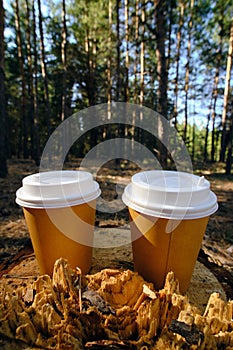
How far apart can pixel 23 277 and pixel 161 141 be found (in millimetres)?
4329

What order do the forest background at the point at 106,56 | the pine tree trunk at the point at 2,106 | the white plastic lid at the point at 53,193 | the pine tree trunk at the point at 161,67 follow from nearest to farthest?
the white plastic lid at the point at 53,193, the pine tree trunk at the point at 161,67, the pine tree trunk at the point at 2,106, the forest background at the point at 106,56

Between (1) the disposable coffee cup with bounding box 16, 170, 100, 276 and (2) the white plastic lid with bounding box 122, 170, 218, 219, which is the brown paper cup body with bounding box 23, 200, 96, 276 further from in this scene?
(2) the white plastic lid with bounding box 122, 170, 218, 219

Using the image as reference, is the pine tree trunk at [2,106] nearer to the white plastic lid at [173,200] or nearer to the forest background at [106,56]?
the forest background at [106,56]

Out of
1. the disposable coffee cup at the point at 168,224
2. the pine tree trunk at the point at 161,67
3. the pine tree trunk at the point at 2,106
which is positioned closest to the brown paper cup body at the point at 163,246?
the disposable coffee cup at the point at 168,224

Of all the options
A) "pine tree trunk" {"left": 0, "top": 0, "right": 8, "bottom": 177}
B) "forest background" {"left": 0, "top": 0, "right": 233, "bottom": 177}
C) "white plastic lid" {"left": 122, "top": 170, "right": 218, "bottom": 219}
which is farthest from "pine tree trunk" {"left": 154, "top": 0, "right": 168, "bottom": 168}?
"pine tree trunk" {"left": 0, "top": 0, "right": 8, "bottom": 177}

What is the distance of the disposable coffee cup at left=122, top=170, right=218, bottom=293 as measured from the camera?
1443 mm

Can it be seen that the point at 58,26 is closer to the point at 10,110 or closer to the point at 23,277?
the point at 10,110

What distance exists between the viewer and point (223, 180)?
8.30 metres

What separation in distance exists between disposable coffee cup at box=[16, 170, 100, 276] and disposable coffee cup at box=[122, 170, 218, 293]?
0.35 meters

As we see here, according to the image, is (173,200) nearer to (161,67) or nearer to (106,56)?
(161,67)

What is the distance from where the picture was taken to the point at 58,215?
160 centimetres

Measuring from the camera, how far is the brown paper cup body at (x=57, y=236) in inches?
63.4

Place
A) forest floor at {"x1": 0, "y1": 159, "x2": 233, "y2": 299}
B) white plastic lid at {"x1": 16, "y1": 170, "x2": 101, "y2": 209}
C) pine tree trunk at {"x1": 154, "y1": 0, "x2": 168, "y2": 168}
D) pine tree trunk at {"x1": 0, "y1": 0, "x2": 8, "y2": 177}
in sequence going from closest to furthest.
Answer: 1. white plastic lid at {"x1": 16, "y1": 170, "x2": 101, "y2": 209}
2. forest floor at {"x1": 0, "y1": 159, "x2": 233, "y2": 299}
3. pine tree trunk at {"x1": 154, "y1": 0, "x2": 168, "y2": 168}
4. pine tree trunk at {"x1": 0, "y1": 0, "x2": 8, "y2": 177}

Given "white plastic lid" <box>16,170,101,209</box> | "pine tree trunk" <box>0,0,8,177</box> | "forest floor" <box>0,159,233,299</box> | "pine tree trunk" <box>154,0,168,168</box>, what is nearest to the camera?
"white plastic lid" <box>16,170,101,209</box>
